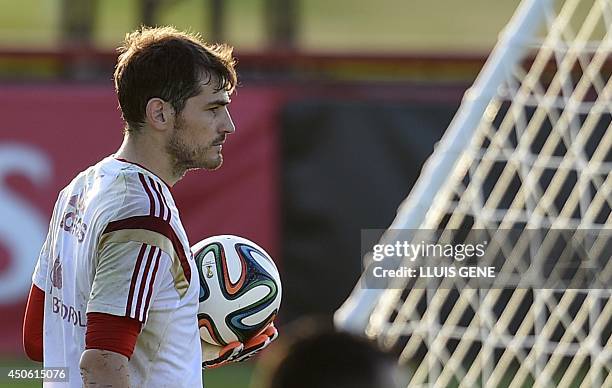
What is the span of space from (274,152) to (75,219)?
5.50 metres

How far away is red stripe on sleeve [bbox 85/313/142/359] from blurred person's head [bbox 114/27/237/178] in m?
0.40

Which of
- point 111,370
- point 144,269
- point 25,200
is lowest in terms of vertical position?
point 111,370

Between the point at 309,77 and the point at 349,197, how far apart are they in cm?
113

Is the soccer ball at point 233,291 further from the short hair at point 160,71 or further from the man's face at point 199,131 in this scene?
the short hair at point 160,71

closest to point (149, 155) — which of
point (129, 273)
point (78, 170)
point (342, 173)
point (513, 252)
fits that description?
point (129, 273)

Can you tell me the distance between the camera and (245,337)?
11.2ft

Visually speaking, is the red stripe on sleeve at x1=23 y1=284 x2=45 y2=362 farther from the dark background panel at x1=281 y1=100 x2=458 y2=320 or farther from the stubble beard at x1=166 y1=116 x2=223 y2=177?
the dark background panel at x1=281 y1=100 x2=458 y2=320

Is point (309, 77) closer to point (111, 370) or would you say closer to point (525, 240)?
point (525, 240)

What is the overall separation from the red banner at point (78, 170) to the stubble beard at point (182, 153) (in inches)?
205

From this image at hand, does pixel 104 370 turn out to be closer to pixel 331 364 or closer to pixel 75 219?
pixel 75 219

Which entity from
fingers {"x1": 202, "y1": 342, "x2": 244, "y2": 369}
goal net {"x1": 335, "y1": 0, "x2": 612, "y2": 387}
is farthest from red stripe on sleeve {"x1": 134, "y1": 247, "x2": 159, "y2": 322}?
goal net {"x1": 335, "y1": 0, "x2": 612, "y2": 387}

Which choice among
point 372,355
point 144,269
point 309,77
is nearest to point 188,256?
point 144,269

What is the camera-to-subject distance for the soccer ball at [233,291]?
336cm

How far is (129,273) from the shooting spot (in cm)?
293
